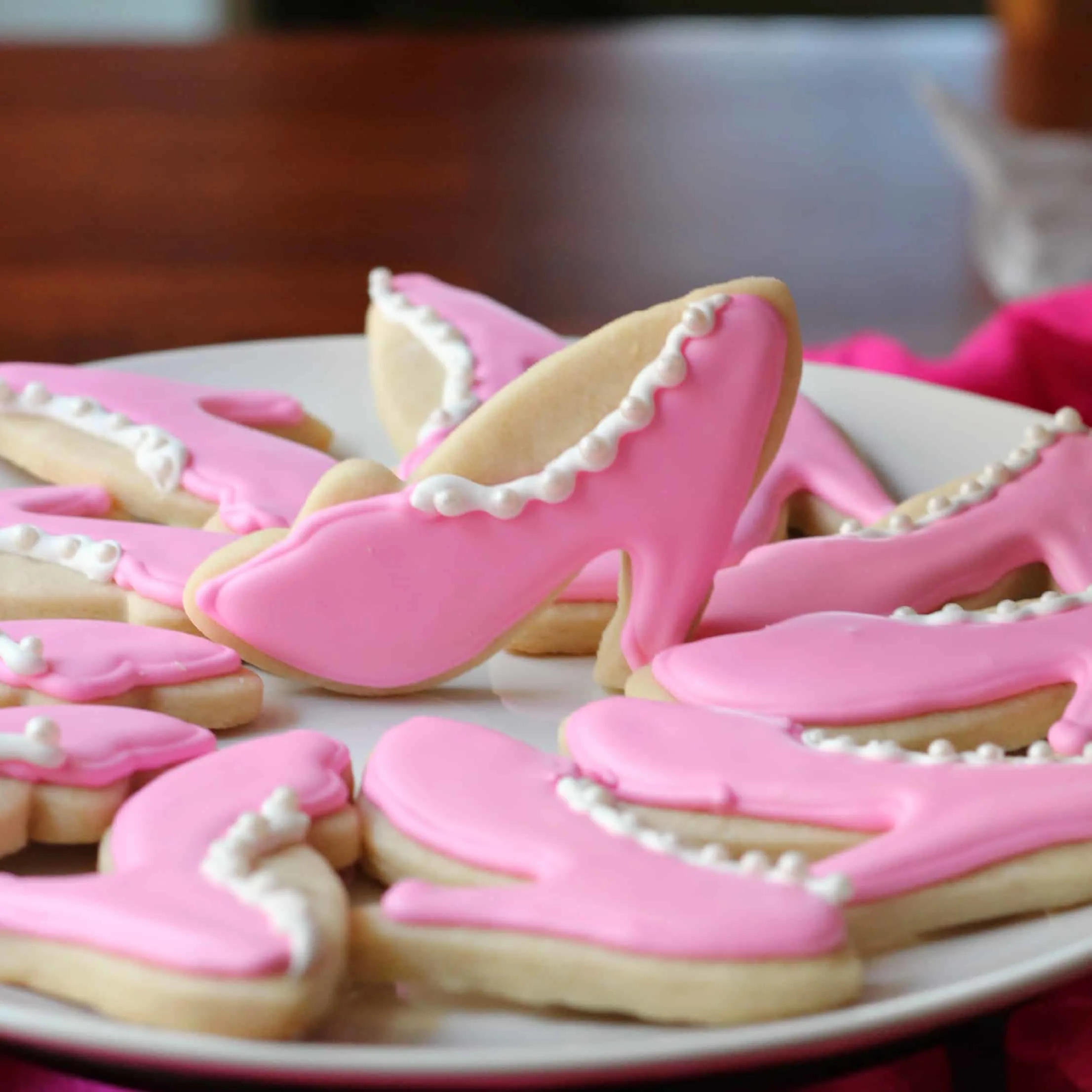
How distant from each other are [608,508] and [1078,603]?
190 millimetres

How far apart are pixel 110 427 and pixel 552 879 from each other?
42 cm

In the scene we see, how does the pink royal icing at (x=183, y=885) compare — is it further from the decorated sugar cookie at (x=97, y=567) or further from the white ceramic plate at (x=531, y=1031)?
the decorated sugar cookie at (x=97, y=567)

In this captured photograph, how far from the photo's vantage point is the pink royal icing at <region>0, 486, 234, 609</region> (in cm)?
68

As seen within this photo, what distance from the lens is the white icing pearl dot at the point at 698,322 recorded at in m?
0.62

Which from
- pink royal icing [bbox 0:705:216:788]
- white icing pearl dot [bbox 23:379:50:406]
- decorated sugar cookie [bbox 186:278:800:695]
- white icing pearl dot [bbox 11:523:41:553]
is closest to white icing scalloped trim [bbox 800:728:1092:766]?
decorated sugar cookie [bbox 186:278:800:695]

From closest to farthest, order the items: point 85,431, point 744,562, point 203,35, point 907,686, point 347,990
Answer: point 347,990, point 907,686, point 744,562, point 85,431, point 203,35

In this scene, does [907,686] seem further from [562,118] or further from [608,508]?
[562,118]

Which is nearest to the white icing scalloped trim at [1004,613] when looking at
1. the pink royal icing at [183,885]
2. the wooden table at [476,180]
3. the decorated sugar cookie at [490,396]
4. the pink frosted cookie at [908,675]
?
the pink frosted cookie at [908,675]

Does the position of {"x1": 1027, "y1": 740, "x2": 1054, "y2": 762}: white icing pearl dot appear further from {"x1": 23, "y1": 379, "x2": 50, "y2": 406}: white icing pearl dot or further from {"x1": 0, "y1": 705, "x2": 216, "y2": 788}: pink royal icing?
{"x1": 23, "y1": 379, "x2": 50, "y2": 406}: white icing pearl dot

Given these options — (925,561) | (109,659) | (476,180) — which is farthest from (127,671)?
(476,180)

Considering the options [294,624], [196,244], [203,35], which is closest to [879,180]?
[196,244]

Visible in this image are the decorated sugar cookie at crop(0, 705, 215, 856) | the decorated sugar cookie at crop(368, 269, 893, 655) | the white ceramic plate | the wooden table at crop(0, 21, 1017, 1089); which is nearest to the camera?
the white ceramic plate

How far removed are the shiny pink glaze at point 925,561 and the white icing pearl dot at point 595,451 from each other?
0.09m

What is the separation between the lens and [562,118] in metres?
2.14
